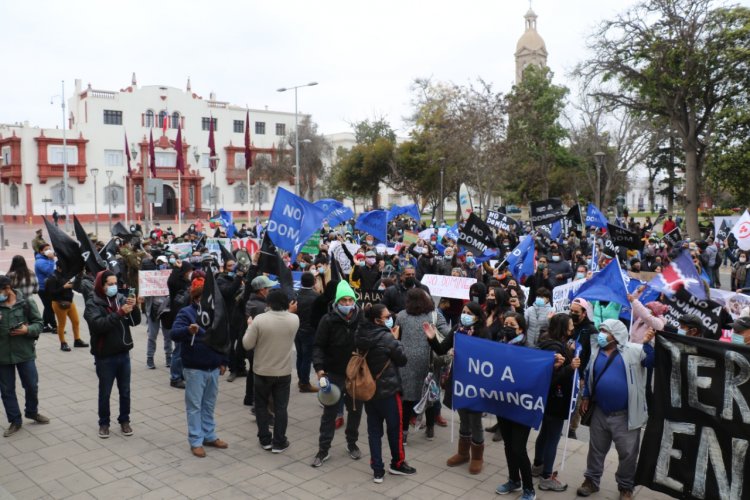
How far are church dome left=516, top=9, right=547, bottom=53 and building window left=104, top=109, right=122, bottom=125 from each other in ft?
211

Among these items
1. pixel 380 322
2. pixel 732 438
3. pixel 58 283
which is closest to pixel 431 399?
pixel 380 322

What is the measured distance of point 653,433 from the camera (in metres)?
5.33

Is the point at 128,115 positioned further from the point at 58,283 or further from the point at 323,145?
the point at 58,283

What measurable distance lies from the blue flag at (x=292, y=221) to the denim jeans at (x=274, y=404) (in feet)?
11.6

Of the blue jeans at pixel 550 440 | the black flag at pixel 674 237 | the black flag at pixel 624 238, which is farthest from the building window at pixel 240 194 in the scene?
the blue jeans at pixel 550 440

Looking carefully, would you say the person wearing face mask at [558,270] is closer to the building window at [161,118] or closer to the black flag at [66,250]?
the black flag at [66,250]

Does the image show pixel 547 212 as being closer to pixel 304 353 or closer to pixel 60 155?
pixel 304 353

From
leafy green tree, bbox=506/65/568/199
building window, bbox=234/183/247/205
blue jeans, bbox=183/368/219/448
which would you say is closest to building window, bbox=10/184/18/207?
building window, bbox=234/183/247/205

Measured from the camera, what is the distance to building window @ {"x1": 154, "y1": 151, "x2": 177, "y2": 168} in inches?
2694

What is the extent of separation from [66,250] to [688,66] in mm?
27926

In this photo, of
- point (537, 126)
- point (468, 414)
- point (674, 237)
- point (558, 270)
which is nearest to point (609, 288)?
point (468, 414)

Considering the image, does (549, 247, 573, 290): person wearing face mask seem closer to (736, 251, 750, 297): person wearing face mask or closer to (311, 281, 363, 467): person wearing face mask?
(736, 251, 750, 297): person wearing face mask

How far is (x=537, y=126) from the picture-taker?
1857 inches

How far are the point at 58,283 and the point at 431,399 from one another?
723cm
